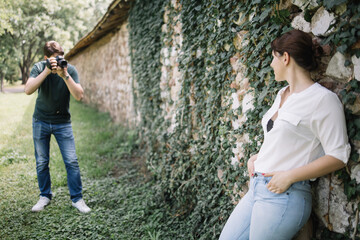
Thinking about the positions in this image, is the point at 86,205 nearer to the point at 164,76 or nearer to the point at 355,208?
the point at 164,76

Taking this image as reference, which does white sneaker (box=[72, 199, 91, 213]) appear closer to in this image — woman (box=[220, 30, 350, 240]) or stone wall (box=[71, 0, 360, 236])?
stone wall (box=[71, 0, 360, 236])

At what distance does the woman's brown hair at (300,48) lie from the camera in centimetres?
150

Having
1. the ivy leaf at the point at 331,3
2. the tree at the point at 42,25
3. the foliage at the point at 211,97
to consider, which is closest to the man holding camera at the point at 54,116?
the foliage at the point at 211,97

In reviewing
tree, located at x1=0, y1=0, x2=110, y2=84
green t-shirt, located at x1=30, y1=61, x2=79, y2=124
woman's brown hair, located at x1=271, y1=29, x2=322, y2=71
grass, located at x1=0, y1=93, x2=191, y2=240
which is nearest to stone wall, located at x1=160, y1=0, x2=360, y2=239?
woman's brown hair, located at x1=271, y1=29, x2=322, y2=71

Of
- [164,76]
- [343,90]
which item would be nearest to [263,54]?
[343,90]

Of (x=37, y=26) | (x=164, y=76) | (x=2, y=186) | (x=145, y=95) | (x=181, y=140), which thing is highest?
(x=37, y=26)

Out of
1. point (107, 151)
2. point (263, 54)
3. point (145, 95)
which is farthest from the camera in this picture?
point (107, 151)

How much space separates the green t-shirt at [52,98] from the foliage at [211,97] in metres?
1.41

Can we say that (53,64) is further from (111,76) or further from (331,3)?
(111,76)

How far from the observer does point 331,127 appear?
1349mm

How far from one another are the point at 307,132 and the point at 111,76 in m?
7.29

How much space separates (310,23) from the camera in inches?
65.5

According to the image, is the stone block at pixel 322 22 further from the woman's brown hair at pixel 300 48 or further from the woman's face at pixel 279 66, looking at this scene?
the woman's face at pixel 279 66

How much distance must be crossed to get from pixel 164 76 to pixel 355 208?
3082 millimetres
